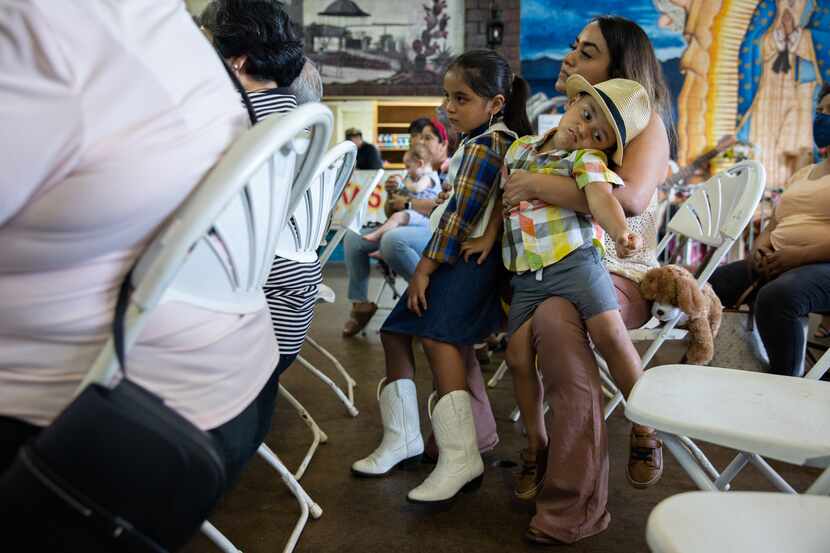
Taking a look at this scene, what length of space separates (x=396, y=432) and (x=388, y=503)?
22cm

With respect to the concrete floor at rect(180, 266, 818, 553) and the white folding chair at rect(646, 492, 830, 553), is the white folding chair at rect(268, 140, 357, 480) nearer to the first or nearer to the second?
the concrete floor at rect(180, 266, 818, 553)

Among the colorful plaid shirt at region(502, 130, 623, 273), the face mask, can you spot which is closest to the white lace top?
the colorful plaid shirt at region(502, 130, 623, 273)

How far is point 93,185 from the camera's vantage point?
26.5 inches

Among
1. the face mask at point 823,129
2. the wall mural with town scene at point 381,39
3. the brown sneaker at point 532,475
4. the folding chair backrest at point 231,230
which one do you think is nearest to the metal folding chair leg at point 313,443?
the brown sneaker at point 532,475

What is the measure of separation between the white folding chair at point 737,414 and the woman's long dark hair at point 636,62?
0.93 meters

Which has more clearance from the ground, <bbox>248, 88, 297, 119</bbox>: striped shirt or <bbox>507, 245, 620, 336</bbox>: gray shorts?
<bbox>248, 88, 297, 119</bbox>: striped shirt

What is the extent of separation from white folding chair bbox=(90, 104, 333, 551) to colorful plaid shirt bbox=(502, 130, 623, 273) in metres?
0.78

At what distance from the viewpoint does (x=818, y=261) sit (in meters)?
2.50

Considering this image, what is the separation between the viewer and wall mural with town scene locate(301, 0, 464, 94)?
28.0 feet

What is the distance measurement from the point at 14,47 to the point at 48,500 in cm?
41

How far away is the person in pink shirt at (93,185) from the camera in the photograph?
65 cm

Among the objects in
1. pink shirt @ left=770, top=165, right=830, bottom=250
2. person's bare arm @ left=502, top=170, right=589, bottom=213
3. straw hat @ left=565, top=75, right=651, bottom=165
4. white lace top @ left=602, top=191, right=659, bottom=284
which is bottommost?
pink shirt @ left=770, top=165, right=830, bottom=250

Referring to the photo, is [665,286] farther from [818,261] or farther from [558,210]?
[818,261]

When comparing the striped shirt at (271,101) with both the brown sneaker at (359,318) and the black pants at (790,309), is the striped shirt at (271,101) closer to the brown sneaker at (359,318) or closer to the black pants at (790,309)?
the black pants at (790,309)
